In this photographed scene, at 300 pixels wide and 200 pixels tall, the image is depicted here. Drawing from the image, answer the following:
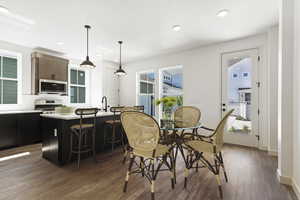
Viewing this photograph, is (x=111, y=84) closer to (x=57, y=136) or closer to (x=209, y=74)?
(x=57, y=136)

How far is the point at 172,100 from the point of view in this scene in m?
2.52

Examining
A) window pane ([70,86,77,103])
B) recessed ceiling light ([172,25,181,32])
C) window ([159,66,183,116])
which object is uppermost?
recessed ceiling light ([172,25,181,32])

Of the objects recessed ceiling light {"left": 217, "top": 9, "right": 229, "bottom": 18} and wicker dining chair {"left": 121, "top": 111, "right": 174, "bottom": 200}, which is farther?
recessed ceiling light {"left": 217, "top": 9, "right": 229, "bottom": 18}

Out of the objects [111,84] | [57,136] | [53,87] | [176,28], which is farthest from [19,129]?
[176,28]

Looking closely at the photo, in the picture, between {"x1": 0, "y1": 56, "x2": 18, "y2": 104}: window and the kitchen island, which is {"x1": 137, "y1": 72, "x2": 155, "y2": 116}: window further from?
{"x1": 0, "y1": 56, "x2": 18, "y2": 104}: window

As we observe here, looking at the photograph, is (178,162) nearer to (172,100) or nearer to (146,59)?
(172,100)

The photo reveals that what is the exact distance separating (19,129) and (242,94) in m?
5.92

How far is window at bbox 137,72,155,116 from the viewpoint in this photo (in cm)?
585

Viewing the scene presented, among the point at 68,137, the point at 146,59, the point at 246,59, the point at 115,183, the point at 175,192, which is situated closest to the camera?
the point at 175,192

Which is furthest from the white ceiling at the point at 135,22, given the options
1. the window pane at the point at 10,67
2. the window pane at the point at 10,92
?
the window pane at the point at 10,92

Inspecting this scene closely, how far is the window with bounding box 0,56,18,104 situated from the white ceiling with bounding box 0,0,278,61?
26.3 inches

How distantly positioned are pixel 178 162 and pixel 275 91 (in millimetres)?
2632

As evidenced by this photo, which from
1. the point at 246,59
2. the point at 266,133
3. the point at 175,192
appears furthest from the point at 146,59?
the point at 175,192

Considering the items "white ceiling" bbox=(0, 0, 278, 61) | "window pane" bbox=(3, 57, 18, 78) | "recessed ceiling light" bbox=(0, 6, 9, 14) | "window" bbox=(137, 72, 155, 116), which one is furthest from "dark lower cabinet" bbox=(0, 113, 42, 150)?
"window" bbox=(137, 72, 155, 116)
